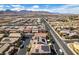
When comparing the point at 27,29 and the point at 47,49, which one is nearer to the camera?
the point at 47,49

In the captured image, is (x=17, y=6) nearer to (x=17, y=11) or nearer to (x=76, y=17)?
(x=17, y=11)

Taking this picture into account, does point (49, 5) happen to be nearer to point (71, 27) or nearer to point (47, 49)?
point (71, 27)

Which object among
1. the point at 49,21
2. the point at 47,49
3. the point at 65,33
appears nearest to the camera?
the point at 47,49

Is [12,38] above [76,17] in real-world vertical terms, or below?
below

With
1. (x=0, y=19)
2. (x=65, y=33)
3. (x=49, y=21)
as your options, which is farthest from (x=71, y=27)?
(x=0, y=19)

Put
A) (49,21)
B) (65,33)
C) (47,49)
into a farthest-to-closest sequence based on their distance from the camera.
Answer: (49,21) → (65,33) → (47,49)

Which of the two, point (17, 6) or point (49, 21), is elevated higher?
point (17, 6)

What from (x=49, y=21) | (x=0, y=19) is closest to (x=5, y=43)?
(x=0, y=19)
